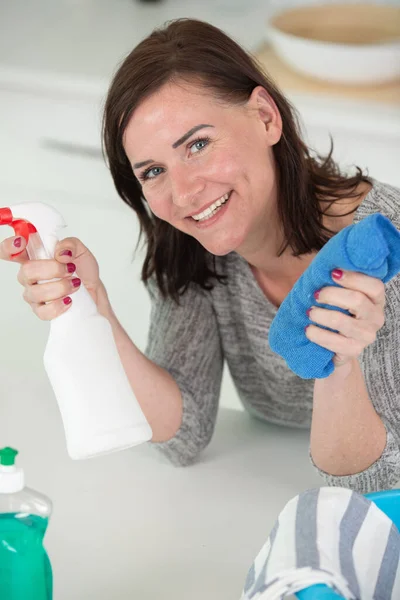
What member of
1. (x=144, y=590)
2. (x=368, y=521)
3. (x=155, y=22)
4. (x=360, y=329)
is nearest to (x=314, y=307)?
(x=360, y=329)

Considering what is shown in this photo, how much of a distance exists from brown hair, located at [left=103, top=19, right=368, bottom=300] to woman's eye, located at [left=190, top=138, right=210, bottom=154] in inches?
2.4

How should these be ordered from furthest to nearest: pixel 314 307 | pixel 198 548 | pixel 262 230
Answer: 1. pixel 262 230
2. pixel 198 548
3. pixel 314 307

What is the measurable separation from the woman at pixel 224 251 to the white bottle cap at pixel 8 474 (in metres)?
0.21

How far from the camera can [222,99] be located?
109 cm

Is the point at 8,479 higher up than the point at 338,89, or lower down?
lower down

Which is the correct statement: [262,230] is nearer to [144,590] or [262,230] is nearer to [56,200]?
[144,590]

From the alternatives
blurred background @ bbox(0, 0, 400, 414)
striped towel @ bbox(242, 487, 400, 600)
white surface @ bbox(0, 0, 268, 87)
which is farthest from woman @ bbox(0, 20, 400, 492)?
white surface @ bbox(0, 0, 268, 87)

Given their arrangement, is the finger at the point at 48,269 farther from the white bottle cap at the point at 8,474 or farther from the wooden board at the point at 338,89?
the wooden board at the point at 338,89

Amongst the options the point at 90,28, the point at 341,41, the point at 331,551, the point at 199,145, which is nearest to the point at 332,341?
the point at 331,551

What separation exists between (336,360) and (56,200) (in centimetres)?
122

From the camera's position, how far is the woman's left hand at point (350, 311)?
815 mm

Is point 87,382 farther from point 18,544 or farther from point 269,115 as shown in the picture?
point 269,115

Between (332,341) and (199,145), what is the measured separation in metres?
0.31

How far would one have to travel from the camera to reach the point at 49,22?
219cm
